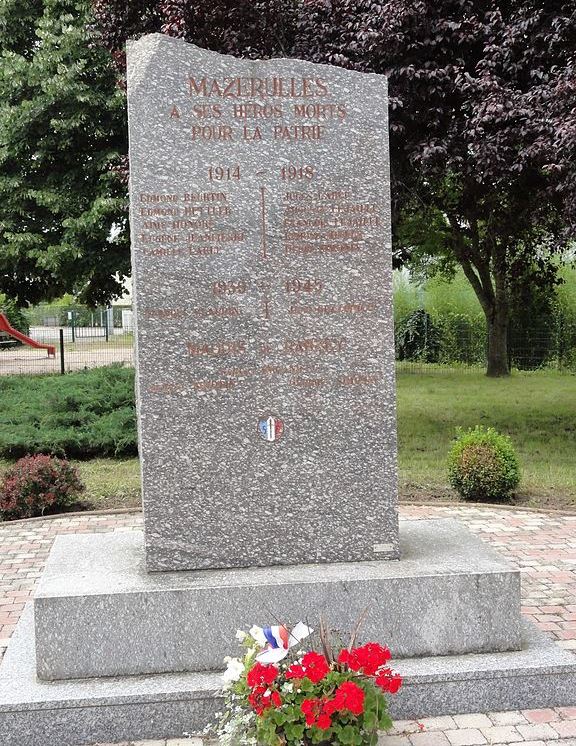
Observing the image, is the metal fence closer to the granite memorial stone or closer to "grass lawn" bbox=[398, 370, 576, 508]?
"grass lawn" bbox=[398, 370, 576, 508]

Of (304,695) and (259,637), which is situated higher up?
(259,637)

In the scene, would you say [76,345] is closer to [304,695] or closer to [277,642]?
[277,642]

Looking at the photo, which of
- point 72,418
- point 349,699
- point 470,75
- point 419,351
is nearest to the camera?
point 349,699

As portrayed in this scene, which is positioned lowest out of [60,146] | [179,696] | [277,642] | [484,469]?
[179,696]

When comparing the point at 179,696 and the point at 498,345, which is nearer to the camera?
the point at 179,696

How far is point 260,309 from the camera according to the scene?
15.1ft

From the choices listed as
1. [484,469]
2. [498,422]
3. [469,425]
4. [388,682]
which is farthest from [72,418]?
[388,682]

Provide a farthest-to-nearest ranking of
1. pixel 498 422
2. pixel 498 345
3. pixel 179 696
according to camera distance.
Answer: pixel 498 345
pixel 498 422
pixel 179 696

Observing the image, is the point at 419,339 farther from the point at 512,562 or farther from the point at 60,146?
the point at 512,562

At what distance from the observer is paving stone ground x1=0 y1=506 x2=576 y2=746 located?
13.4ft

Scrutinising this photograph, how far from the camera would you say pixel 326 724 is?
11.2ft

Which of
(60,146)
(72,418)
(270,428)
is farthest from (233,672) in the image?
(60,146)

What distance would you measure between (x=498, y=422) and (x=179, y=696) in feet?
40.2

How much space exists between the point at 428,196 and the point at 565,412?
17.1 ft
